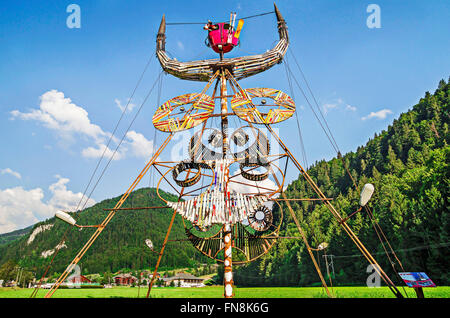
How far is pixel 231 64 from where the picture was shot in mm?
11914

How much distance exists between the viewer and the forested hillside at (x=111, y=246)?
9395 centimetres

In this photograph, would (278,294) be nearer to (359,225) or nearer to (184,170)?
(184,170)

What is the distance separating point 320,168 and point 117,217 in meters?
85.5

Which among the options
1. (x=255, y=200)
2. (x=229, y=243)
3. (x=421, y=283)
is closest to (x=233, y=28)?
(x=255, y=200)

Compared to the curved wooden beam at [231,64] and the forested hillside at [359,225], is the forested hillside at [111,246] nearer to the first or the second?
the forested hillside at [359,225]

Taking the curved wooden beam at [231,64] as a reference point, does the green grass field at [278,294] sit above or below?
below

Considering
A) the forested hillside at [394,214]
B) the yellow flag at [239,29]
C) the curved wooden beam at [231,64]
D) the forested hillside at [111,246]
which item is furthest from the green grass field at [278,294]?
the forested hillside at [111,246]

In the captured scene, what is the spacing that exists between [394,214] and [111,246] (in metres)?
99.7

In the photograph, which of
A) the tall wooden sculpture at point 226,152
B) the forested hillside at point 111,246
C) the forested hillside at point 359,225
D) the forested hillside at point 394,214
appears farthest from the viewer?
the forested hillside at point 111,246

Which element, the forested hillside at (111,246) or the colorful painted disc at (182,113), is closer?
the colorful painted disc at (182,113)

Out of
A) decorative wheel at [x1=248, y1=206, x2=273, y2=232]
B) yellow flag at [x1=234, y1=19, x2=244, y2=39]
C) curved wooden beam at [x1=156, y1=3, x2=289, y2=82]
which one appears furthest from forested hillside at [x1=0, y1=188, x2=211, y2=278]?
yellow flag at [x1=234, y1=19, x2=244, y2=39]

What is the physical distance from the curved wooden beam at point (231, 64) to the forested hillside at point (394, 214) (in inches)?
252

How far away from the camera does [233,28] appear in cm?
1216
